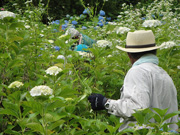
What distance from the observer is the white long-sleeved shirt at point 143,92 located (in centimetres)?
196

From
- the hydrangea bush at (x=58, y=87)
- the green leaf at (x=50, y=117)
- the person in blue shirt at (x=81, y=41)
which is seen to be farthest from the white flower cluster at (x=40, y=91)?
the person in blue shirt at (x=81, y=41)

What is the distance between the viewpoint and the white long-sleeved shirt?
1959 mm

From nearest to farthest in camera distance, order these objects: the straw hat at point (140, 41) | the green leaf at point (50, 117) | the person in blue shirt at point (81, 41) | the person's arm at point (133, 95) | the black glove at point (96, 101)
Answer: the green leaf at point (50, 117) < the person's arm at point (133, 95) < the black glove at point (96, 101) < the straw hat at point (140, 41) < the person in blue shirt at point (81, 41)

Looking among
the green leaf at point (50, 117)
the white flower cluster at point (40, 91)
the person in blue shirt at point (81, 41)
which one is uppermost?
the white flower cluster at point (40, 91)

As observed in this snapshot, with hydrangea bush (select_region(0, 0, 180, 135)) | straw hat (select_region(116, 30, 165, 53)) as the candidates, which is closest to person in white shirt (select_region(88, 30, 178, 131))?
straw hat (select_region(116, 30, 165, 53))

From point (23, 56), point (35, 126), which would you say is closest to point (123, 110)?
point (35, 126)

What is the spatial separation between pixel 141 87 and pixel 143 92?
0.13 ft

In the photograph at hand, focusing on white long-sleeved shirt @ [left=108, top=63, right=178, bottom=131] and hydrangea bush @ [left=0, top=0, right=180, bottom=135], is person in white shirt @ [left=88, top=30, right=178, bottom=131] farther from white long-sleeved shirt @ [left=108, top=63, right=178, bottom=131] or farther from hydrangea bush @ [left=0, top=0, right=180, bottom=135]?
hydrangea bush @ [left=0, top=0, right=180, bottom=135]

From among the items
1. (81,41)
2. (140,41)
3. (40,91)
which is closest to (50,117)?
(40,91)

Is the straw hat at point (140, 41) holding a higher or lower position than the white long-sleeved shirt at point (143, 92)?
higher

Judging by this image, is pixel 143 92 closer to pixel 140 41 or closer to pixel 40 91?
pixel 140 41

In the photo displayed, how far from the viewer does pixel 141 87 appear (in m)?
2.00

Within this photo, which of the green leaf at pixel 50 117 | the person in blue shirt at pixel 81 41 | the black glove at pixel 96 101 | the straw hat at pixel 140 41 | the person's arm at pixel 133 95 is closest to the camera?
the green leaf at pixel 50 117

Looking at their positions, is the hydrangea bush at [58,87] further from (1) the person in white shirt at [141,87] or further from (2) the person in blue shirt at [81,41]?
(2) the person in blue shirt at [81,41]
